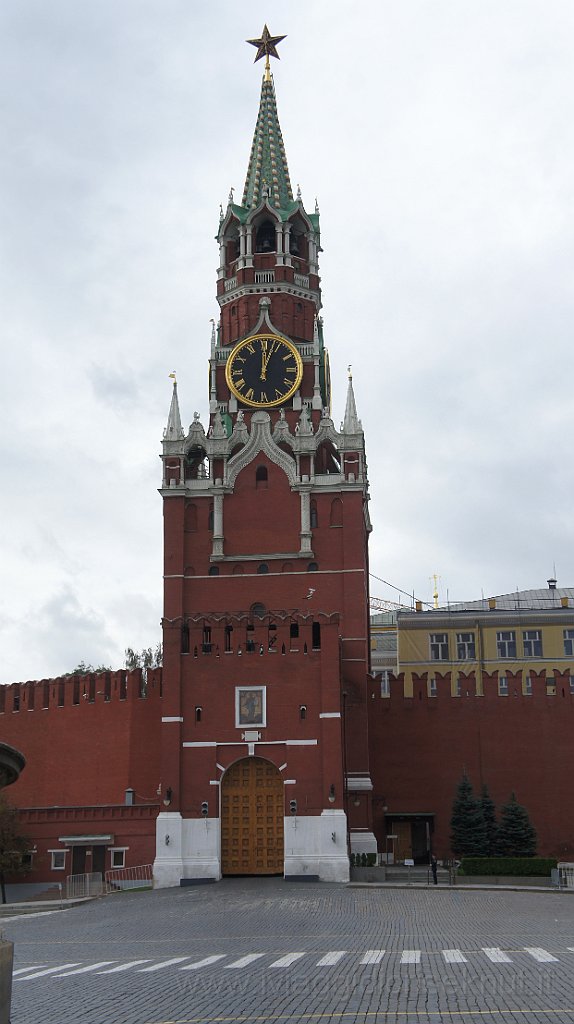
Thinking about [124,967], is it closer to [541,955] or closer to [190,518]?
[541,955]

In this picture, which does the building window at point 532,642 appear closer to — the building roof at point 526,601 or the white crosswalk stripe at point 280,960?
the building roof at point 526,601

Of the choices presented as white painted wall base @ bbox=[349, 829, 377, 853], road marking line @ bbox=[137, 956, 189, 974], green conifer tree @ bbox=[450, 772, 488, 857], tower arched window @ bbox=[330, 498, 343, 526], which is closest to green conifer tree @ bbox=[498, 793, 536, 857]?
green conifer tree @ bbox=[450, 772, 488, 857]

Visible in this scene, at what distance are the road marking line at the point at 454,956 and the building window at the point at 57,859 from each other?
96.0 feet

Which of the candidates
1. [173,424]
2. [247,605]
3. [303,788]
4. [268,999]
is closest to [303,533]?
[247,605]

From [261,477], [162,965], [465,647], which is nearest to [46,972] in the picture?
[162,965]

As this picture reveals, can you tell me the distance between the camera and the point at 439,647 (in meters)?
74.2

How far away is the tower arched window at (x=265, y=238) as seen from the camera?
6238 cm

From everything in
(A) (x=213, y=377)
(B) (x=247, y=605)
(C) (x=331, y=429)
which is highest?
(A) (x=213, y=377)

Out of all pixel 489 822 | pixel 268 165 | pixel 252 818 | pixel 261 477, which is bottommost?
pixel 489 822

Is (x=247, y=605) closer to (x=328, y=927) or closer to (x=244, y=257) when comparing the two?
(x=244, y=257)

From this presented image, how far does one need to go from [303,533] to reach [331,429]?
5507 millimetres

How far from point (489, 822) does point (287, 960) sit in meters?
30.3

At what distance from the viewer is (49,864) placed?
1893 inches

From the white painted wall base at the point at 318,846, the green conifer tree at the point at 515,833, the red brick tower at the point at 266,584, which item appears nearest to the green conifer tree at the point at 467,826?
the green conifer tree at the point at 515,833
